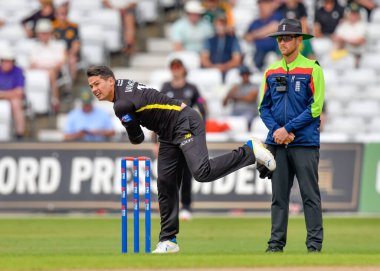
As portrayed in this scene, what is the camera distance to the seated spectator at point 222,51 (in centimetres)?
2170

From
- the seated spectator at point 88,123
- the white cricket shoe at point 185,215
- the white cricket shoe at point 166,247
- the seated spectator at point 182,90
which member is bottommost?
the white cricket shoe at point 185,215

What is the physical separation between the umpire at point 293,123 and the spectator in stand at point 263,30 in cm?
995

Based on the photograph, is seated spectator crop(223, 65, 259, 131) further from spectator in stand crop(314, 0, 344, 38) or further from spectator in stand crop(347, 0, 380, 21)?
spectator in stand crop(347, 0, 380, 21)

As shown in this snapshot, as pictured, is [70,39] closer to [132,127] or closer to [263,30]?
[263,30]

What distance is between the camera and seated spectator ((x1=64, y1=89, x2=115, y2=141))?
19.5 meters

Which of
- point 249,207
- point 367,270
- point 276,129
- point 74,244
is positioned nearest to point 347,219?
point 249,207

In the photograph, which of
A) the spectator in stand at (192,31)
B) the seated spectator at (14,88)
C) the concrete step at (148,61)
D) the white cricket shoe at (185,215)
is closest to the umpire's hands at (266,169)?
the white cricket shoe at (185,215)

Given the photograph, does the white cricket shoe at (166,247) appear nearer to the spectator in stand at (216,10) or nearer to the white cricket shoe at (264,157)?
the white cricket shoe at (264,157)

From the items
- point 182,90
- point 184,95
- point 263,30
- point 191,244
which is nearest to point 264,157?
Answer: point 191,244

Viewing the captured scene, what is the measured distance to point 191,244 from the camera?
1391 cm

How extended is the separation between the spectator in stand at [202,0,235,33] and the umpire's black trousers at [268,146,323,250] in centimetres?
1103

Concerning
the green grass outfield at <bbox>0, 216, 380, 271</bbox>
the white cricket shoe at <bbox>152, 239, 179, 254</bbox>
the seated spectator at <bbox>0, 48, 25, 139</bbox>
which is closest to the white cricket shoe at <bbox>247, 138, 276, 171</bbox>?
the green grass outfield at <bbox>0, 216, 380, 271</bbox>

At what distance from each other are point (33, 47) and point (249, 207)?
6.25 metres

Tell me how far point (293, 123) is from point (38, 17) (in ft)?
42.5
